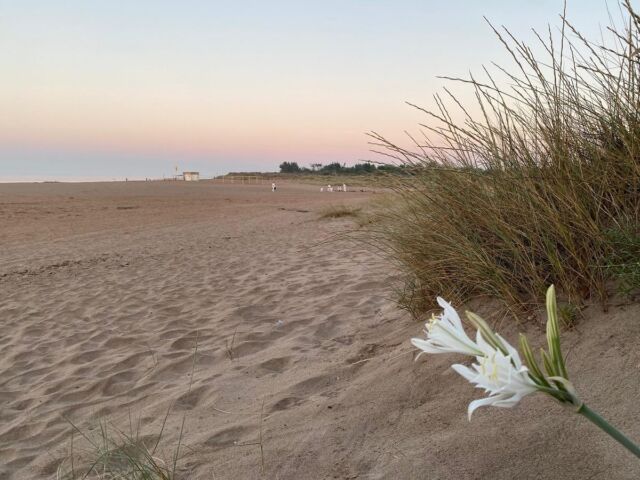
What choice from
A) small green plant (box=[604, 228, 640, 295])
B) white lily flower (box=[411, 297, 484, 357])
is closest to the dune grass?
small green plant (box=[604, 228, 640, 295])

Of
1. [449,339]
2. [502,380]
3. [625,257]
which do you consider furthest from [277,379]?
[502,380]

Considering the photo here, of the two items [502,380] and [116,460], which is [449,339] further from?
[116,460]

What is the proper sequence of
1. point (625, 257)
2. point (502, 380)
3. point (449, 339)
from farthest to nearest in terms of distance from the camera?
point (625, 257) → point (449, 339) → point (502, 380)

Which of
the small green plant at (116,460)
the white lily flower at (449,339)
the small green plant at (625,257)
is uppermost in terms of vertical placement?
the white lily flower at (449,339)

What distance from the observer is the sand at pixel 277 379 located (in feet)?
6.17

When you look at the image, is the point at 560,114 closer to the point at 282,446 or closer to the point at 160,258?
the point at 282,446

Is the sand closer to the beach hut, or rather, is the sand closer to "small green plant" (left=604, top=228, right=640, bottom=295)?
"small green plant" (left=604, top=228, right=640, bottom=295)

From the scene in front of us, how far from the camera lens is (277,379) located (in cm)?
335

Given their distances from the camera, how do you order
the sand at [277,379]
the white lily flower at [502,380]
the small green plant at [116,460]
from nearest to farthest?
the white lily flower at [502,380], the sand at [277,379], the small green plant at [116,460]

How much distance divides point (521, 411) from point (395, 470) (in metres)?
0.50

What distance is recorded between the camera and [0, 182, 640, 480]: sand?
6.17ft

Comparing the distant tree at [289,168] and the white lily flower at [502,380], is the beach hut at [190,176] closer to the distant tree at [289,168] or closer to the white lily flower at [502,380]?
the distant tree at [289,168]

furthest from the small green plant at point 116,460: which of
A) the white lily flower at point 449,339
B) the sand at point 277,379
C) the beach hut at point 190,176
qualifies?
the beach hut at point 190,176

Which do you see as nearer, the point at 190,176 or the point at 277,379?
the point at 277,379
